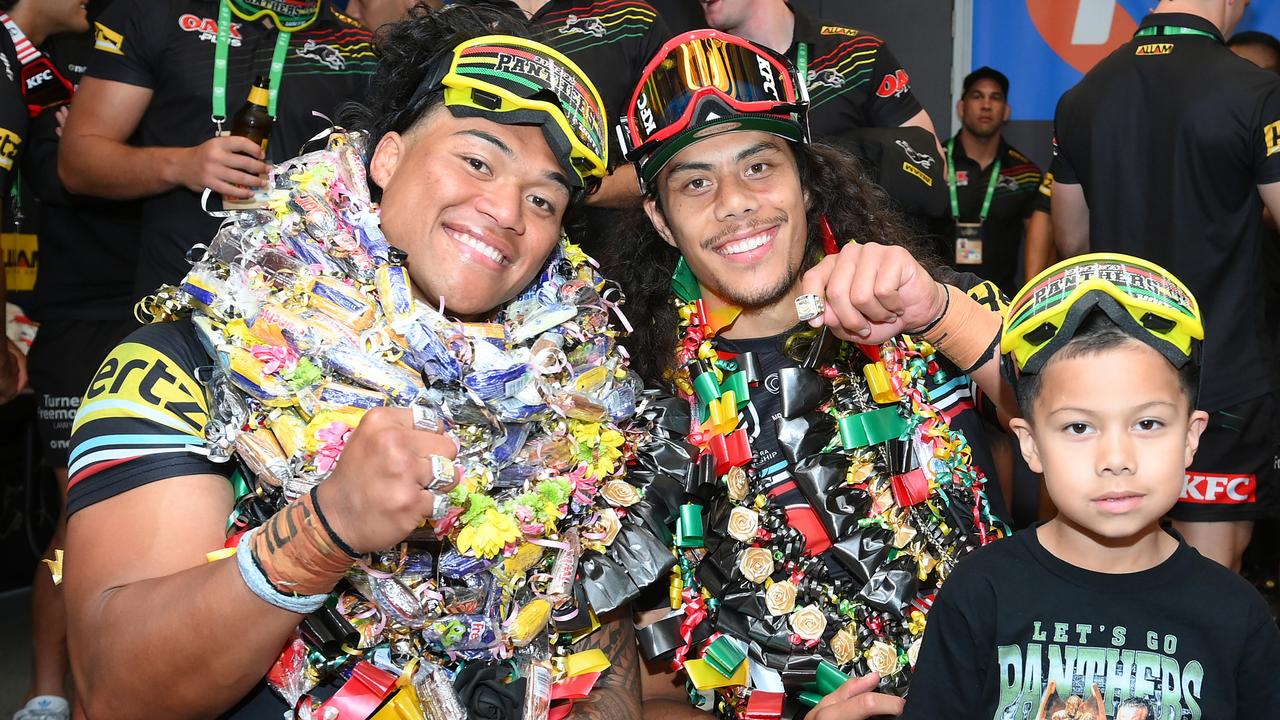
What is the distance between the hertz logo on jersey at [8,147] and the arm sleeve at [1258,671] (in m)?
3.26

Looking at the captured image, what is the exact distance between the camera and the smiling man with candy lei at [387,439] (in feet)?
5.20

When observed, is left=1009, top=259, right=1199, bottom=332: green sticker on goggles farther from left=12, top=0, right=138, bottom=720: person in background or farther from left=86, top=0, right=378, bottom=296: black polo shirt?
left=12, top=0, right=138, bottom=720: person in background

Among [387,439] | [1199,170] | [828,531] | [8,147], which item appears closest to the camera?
[387,439]

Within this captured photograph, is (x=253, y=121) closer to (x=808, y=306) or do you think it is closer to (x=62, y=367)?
(x=62, y=367)

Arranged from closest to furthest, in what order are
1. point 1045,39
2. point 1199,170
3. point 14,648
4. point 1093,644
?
point 1093,644 → point 1199,170 → point 14,648 → point 1045,39

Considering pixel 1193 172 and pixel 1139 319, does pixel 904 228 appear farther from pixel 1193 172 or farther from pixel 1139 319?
pixel 1193 172

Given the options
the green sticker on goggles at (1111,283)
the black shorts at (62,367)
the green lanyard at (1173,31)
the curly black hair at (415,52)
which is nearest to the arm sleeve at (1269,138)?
the green lanyard at (1173,31)

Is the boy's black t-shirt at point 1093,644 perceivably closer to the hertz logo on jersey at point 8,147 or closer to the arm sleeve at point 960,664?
the arm sleeve at point 960,664

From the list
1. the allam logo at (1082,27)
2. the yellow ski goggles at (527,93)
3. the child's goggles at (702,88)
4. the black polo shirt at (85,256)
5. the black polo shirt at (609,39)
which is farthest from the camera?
the allam logo at (1082,27)

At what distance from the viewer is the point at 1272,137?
11.0 feet

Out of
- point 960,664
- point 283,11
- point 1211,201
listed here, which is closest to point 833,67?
point 1211,201

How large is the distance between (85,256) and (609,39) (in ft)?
6.47

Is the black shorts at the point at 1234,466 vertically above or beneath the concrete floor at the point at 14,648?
above

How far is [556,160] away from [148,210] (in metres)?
1.57
